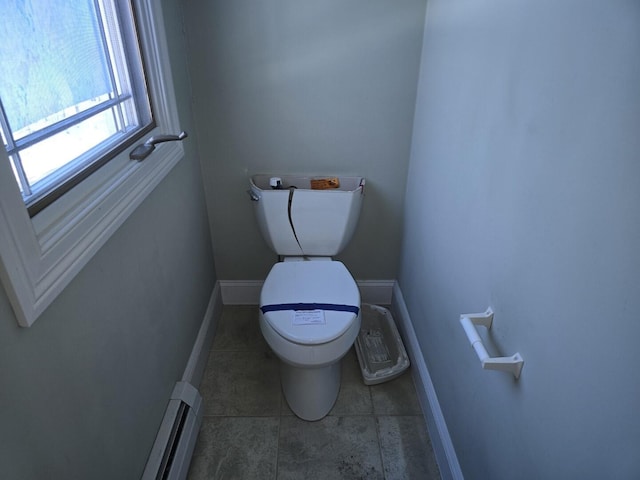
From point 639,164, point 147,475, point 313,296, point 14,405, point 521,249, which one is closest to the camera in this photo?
point 639,164

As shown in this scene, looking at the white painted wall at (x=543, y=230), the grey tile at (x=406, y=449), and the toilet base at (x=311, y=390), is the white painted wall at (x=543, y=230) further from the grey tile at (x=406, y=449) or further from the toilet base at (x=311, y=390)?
the toilet base at (x=311, y=390)

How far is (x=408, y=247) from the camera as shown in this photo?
73.0 inches

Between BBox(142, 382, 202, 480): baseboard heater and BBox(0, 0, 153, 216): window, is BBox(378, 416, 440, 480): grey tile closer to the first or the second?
BBox(142, 382, 202, 480): baseboard heater

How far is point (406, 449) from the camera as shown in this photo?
1.47 metres

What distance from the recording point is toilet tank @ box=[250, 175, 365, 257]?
1.72 metres

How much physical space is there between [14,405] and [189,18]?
138 cm

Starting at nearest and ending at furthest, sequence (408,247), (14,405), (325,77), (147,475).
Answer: (14,405), (147,475), (325,77), (408,247)

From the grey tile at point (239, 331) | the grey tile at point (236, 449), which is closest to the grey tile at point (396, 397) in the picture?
the grey tile at point (236, 449)

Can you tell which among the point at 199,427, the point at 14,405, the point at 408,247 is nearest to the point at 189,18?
the point at 408,247

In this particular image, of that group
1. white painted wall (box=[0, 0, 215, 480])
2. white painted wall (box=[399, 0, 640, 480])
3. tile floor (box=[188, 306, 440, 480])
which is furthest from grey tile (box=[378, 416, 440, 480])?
white painted wall (box=[0, 0, 215, 480])

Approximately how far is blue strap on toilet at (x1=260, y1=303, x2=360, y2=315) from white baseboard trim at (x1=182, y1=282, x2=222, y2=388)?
1.32 ft

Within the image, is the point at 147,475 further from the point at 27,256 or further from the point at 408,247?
the point at 408,247

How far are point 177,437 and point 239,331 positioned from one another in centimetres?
69

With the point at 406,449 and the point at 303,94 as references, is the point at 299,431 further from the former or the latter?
the point at 303,94
